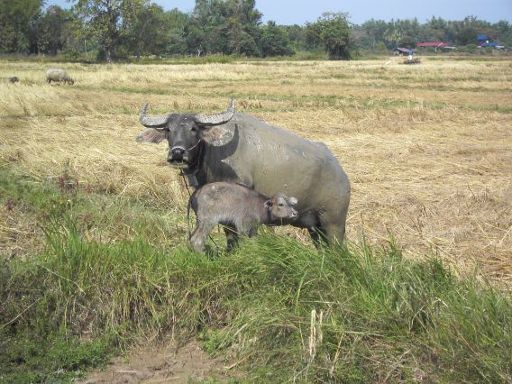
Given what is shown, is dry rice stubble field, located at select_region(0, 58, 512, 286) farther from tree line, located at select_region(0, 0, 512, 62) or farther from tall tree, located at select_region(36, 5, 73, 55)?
tall tree, located at select_region(36, 5, 73, 55)

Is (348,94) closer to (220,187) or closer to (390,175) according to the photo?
(390,175)

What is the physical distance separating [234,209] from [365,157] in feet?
21.2

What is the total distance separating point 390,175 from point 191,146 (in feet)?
17.1

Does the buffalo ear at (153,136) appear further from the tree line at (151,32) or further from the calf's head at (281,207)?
the tree line at (151,32)

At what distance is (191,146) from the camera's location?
504 centimetres

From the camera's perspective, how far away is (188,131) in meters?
5.07

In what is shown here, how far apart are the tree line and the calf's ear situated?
5633 cm

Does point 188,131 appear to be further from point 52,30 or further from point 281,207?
point 52,30

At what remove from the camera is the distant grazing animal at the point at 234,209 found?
4829 millimetres

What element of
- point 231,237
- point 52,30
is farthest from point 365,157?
point 52,30

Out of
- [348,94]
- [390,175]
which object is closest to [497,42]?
[348,94]

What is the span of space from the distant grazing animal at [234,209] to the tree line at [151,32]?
5676 cm

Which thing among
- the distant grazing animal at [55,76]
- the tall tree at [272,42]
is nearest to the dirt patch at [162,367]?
the distant grazing animal at [55,76]

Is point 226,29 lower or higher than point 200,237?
higher
